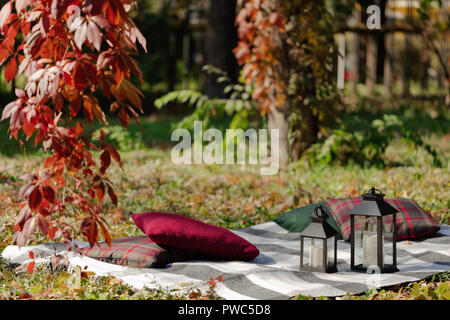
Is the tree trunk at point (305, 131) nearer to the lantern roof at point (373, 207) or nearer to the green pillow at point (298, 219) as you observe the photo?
the green pillow at point (298, 219)

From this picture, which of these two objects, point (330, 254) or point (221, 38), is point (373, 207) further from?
point (221, 38)

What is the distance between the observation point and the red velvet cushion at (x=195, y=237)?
3.29 m

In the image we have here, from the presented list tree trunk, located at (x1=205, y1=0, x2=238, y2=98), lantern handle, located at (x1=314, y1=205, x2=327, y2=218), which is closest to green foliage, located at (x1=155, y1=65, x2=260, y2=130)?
lantern handle, located at (x1=314, y1=205, x2=327, y2=218)

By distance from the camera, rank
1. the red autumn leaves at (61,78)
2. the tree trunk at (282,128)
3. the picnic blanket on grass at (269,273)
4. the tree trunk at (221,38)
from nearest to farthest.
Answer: the red autumn leaves at (61,78) → the picnic blanket on grass at (269,273) → the tree trunk at (282,128) → the tree trunk at (221,38)

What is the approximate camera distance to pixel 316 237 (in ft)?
10.2

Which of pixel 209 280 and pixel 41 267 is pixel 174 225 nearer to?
pixel 209 280

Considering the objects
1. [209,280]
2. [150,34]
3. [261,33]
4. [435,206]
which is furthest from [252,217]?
[150,34]

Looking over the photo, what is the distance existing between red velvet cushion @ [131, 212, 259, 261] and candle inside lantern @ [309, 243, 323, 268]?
352 millimetres

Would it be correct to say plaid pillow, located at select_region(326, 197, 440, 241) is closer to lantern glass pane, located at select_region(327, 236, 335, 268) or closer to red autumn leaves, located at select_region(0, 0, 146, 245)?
lantern glass pane, located at select_region(327, 236, 335, 268)

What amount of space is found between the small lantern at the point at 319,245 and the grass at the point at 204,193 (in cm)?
35

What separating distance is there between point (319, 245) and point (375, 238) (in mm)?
302

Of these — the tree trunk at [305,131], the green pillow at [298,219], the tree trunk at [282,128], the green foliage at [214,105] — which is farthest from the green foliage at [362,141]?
the green pillow at [298,219]

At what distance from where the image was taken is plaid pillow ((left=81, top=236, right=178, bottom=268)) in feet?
10.6

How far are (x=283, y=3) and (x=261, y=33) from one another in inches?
16.1
